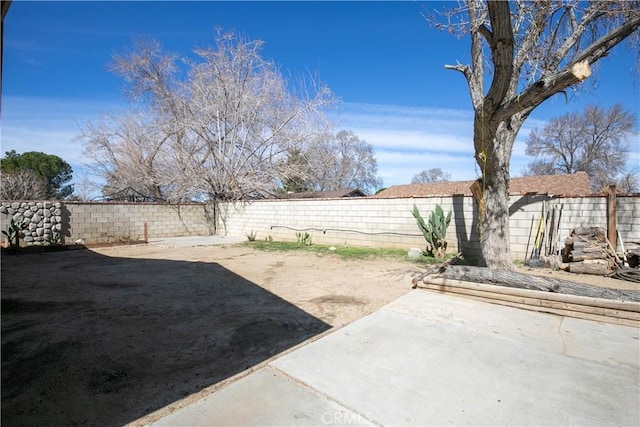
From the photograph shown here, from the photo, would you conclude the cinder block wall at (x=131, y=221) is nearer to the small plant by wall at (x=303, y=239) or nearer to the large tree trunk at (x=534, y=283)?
the small plant by wall at (x=303, y=239)

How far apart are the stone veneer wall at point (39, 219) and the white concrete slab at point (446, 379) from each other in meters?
11.9

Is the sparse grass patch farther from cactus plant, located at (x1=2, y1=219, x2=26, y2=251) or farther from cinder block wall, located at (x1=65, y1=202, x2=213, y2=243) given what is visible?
cactus plant, located at (x1=2, y1=219, x2=26, y2=251)

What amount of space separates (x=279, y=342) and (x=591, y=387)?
7.96 feet

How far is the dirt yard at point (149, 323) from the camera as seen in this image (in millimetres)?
2221

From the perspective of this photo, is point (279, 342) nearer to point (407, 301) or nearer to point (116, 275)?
point (407, 301)

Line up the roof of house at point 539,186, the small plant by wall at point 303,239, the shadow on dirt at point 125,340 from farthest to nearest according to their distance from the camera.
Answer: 1. the roof of house at point 539,186
2. the small plant by wall at point 303,239
3. the shadow on dirt at point 125,340

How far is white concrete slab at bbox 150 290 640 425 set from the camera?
1906 mm

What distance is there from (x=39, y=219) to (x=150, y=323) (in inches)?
401

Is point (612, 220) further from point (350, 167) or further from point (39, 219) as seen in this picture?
point (350, 167)

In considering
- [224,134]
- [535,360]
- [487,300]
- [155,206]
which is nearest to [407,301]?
[487,300]

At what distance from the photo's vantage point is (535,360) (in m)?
2.58

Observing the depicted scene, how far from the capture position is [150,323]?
3.67 m

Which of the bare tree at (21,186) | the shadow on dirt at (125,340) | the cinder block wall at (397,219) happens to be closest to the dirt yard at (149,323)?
the shadow on dirt at (125,340)

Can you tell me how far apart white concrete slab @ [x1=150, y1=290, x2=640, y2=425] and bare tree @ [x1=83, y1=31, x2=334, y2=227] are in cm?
1340
